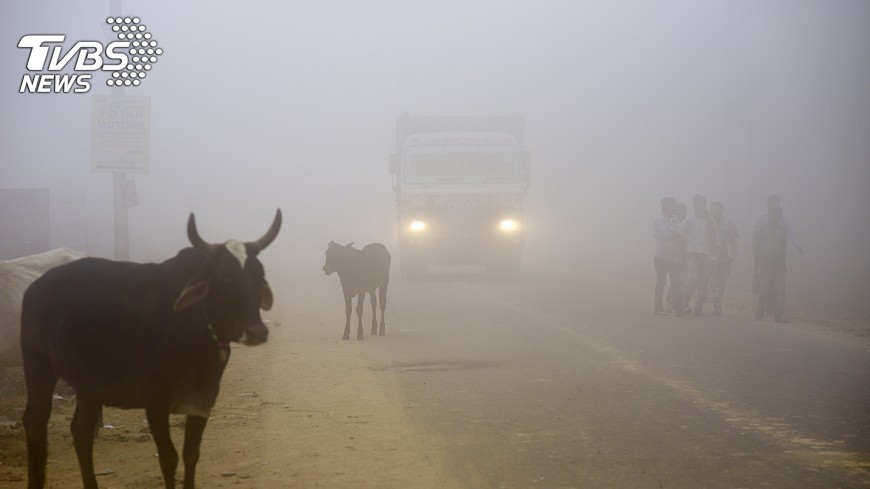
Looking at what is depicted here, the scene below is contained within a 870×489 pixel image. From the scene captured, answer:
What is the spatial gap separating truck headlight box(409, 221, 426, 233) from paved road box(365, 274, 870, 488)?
785cm

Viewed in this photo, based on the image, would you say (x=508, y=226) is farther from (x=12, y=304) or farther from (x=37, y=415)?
(x=37, y=415)

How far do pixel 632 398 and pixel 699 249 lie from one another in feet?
29.3

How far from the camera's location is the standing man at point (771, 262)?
679 inches

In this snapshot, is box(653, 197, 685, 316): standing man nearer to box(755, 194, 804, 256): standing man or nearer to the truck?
box(755, 194, 804, 256): standing man

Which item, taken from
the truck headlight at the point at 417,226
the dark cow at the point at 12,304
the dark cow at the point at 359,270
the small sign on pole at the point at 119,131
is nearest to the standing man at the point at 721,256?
the dark cow at the point at 359,270

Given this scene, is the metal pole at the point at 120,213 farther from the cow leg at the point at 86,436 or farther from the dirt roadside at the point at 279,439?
the cow leg at the point at 86,436

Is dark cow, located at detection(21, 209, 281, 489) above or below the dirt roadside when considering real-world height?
above

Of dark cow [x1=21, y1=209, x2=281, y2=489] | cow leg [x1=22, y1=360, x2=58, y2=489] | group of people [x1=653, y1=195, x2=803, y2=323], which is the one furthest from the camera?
group of people [x1=653, y1=195, x2=803, y2=323]

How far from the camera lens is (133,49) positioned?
816 inches

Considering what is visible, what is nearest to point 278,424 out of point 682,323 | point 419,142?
point 682,323

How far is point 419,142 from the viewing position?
86.6ft

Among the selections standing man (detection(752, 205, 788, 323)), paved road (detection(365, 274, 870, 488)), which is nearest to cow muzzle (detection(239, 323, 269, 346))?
paved road (detection(365, 274, 870, 488))

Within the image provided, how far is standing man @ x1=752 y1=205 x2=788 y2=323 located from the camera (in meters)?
17.2

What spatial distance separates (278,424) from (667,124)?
73.6 meters
